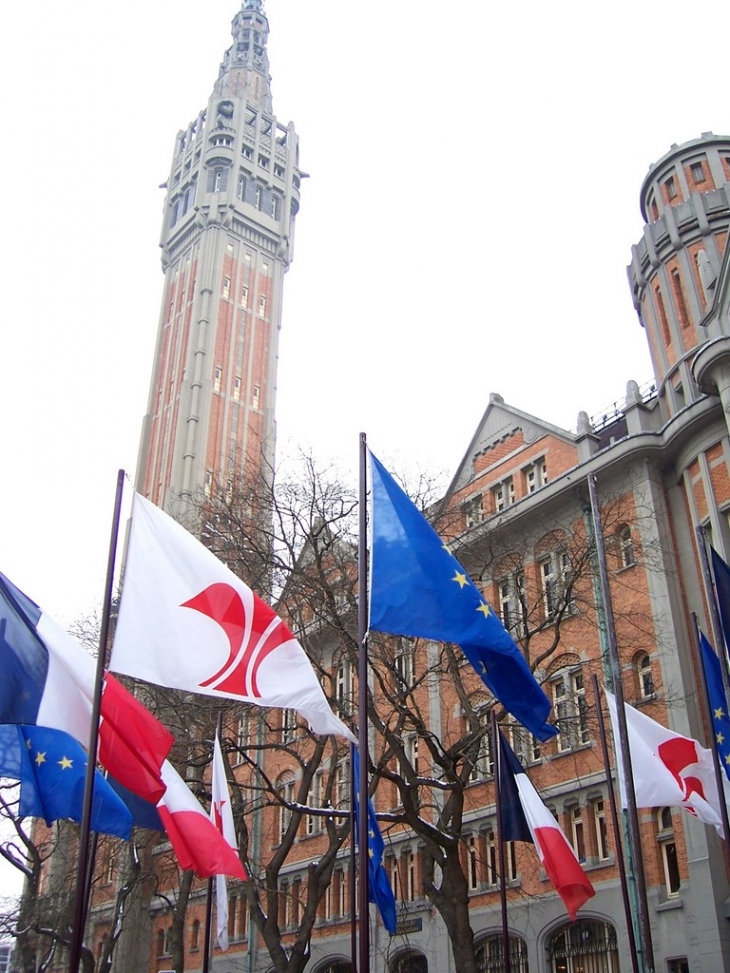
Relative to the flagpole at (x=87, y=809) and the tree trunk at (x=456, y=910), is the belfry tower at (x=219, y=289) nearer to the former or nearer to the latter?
the tree trunk at (x=456, y=910)

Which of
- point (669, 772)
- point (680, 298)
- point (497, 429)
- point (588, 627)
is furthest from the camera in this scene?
point (497, 429)

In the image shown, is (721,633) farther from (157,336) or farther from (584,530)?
(157,336)

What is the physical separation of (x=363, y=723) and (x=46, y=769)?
5042 mm

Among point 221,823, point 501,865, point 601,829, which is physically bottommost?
point 501,865

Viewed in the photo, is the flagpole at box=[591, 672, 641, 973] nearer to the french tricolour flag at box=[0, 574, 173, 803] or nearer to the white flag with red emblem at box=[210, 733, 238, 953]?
the white flag with red emblem at box=[210, 733, 238, 953]

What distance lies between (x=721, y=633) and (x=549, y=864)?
4.59 m

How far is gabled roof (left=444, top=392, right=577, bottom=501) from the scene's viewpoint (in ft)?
112

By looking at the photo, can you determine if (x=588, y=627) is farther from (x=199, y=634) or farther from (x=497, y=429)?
(x=199, y=634)

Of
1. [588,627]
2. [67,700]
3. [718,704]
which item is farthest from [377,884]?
[588,627]

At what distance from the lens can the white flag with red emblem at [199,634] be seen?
458 inches

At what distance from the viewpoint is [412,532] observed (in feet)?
40.5

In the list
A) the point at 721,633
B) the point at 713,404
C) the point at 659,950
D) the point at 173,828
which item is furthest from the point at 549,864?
the point at 713,404

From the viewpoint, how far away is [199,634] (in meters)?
12.0

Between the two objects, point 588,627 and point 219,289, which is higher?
point 219,289
